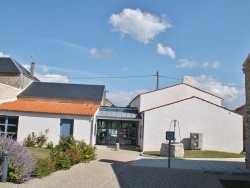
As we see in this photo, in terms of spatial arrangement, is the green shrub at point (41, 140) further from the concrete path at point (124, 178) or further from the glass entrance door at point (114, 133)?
the concrete path at point (124, 178)

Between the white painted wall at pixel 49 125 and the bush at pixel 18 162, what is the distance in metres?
11.8

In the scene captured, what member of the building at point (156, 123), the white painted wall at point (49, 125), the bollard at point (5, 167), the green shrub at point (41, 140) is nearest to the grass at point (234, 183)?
the bollard at point (5, 167)

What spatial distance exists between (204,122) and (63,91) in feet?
45.7

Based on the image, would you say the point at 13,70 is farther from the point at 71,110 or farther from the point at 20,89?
the point at 71,110

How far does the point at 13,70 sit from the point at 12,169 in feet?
64.5

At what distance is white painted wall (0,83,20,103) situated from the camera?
24197 mm

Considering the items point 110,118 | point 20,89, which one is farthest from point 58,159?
point 20,89

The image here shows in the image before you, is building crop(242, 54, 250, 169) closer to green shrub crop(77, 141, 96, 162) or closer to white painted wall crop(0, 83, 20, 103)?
green shrub crop(77, 141, 96, 162)

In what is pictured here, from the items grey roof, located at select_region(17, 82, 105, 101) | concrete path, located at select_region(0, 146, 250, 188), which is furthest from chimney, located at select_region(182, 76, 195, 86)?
concrete path, located at select_region(0, 146, 250, 188)

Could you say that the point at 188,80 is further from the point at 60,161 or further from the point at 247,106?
the point at 60,161

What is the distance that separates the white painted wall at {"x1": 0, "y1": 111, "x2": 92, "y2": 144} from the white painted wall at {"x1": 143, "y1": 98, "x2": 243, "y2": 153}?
15.9ft

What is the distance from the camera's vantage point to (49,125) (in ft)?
72.4

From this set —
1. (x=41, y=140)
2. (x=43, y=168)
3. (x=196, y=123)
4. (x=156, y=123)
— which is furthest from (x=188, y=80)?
(x=43, y=168)

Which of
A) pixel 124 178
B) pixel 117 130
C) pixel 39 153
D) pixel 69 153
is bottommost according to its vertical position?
pixel 124 178
